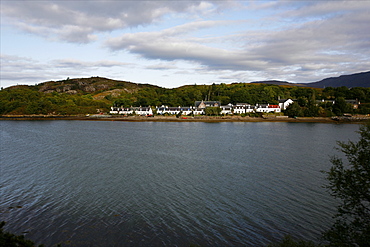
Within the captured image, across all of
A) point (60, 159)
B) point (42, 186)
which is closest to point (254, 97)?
point (60, 159)

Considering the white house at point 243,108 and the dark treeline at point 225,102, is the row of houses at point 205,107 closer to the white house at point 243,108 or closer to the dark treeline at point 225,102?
the white house at point 243,108

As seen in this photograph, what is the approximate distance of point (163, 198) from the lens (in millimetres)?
20562

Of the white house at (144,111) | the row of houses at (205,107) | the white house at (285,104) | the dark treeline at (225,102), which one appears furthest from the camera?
the white house at (144,111)

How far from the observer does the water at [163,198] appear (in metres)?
14.9

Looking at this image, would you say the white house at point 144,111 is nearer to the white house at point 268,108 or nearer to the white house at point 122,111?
the white house at point 122,111

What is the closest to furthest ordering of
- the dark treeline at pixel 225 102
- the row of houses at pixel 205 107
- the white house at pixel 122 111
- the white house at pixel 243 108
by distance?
the dark treeline at pixel 225 102, the row of houses at pixel 205 107, the white house at pixel 243 108, the white house at pixel 122 111

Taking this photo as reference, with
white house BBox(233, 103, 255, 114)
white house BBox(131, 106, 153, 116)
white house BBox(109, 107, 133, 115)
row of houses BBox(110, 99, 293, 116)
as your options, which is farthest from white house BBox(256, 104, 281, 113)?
white house BBox(109, 107, 133, 115)

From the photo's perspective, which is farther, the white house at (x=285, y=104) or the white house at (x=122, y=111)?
the white house at (x=122, y=111)

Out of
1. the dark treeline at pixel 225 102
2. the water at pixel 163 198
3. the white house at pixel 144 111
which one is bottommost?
the water at pixel 163 198

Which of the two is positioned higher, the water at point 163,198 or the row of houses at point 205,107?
the row of houses at point 205,107

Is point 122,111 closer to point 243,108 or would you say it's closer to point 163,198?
point 243,108

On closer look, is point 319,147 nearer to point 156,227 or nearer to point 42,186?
point 156,227

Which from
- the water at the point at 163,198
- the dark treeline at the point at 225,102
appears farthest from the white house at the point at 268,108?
the water at the point at 163,198

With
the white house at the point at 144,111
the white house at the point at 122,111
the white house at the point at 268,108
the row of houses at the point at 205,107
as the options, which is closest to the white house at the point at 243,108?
the row of houses at the point at 205,107
